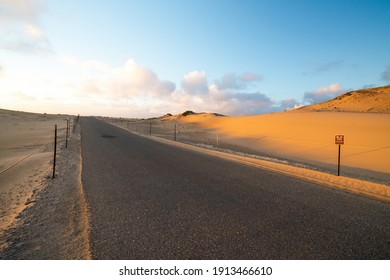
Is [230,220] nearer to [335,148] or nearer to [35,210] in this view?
[35,210]

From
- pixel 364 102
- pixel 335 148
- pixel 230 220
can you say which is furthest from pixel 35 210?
pixel 364 102

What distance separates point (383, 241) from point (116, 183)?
6.80m

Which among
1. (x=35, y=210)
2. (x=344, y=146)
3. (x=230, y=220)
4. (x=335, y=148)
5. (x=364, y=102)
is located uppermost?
(x=364, y=102)

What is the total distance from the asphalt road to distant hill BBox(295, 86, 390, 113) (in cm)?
6101

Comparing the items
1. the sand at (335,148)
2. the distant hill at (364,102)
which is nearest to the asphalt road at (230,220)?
the sand at (335,148)

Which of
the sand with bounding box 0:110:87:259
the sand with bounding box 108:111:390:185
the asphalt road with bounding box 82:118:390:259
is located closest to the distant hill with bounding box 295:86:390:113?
the sand with bounding box 108:111:390:185

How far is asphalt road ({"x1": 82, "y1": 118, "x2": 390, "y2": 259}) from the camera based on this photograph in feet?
12.1

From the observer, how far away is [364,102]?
212ft

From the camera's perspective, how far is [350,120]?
3306 cm

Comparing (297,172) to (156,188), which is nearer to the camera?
(156,188)

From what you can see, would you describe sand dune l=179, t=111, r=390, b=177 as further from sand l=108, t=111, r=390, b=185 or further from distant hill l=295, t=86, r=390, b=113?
distant hill l=295, t=86, r=390, b=113

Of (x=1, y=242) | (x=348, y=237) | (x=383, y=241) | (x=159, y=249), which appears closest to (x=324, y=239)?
(x=348, y=237)

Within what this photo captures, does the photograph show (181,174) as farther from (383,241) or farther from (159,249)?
(383,241)

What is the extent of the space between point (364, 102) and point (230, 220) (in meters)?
76.3
